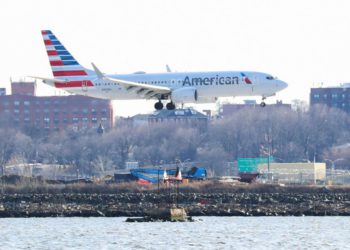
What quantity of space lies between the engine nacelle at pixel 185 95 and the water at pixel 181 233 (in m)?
19.2

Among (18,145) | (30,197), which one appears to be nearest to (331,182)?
(30,197)

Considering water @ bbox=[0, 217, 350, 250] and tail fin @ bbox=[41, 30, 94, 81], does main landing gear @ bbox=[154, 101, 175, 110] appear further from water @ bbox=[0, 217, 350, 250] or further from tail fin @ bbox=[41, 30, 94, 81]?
water @ bbox=[0, 217, 350, 250]

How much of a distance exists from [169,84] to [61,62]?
12.1 metres

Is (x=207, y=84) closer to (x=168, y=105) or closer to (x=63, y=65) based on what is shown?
(x=168, y=105)

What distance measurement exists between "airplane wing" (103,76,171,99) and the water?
Result: 21313 millimetres

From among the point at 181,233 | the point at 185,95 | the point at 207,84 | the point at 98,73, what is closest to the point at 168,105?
the point at 185,95

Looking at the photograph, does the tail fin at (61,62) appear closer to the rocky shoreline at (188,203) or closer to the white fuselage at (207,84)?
the white fuselage at (207,84)

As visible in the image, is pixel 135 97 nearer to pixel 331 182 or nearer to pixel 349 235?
pixel 331 182

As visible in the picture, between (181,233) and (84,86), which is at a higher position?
(84,86)

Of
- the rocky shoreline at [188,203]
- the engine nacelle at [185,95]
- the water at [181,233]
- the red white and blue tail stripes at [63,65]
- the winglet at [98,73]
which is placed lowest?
the water at [181,233]

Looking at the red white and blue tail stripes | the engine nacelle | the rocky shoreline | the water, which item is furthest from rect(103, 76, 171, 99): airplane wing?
the water

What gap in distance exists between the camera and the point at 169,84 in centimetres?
11475

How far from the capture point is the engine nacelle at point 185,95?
368ft

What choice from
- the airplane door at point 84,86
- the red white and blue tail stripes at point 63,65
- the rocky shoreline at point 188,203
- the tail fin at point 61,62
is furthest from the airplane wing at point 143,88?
the rocky shoreline at point 188,203
